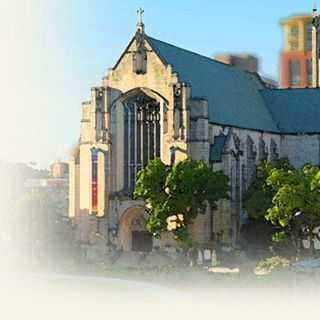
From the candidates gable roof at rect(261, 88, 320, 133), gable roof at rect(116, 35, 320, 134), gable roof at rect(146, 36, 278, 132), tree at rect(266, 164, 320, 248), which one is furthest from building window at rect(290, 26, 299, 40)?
tree at rect(266, 164, 320, 248)

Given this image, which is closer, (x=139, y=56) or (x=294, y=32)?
(x=139, y=56)

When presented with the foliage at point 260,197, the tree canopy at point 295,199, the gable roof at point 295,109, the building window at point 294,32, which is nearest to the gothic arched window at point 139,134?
the foliage at point 260,197

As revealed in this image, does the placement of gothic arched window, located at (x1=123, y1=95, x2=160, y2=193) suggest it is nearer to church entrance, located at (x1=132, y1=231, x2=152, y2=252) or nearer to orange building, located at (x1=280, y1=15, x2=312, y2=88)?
church entrance, located at (x1=132, y1=231, x2=152, y2=252)

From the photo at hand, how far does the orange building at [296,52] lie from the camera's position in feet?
295

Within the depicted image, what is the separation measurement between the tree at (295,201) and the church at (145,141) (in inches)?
177

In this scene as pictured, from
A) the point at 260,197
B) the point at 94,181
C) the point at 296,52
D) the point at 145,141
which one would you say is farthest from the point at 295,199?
the point at 296,52

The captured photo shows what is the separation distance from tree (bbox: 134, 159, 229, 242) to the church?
275cm

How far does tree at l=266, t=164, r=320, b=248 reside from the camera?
40906mm

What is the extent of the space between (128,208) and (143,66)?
7.08m

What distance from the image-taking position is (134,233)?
47.7 metres

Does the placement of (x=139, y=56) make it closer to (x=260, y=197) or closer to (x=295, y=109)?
(x=260, y=197)

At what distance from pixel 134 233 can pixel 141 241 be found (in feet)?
1.77

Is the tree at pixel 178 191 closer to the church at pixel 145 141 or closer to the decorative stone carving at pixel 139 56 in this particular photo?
the church at pixel 145 141

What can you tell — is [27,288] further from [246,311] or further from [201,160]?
[201,160]
